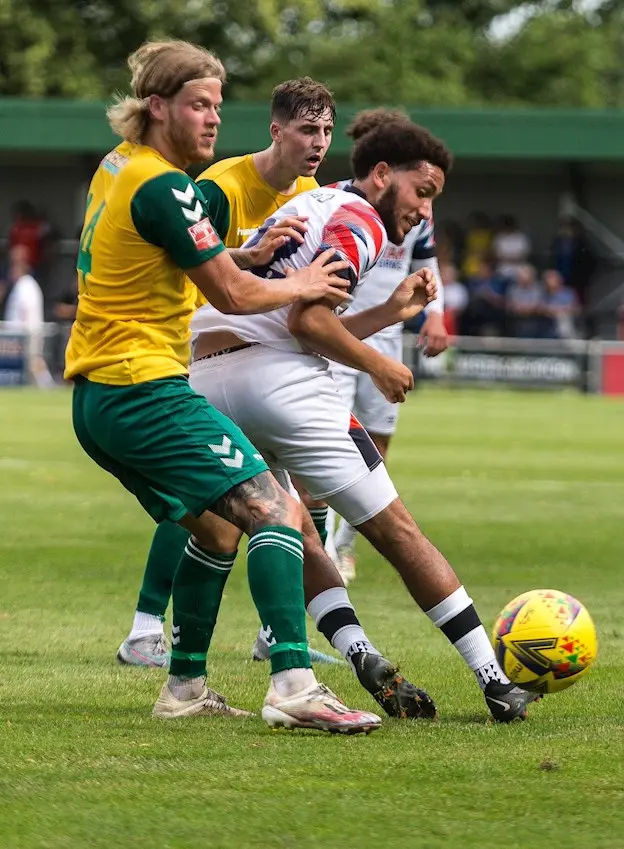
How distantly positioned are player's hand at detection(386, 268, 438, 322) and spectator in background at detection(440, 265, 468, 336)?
24875 mm

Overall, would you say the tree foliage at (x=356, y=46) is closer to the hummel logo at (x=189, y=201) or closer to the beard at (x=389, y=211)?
the beard at (x=389, y=211)

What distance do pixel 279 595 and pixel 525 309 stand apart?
2643cm

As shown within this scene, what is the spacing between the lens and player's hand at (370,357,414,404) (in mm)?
6199

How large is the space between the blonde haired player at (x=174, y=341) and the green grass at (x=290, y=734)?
50 cm

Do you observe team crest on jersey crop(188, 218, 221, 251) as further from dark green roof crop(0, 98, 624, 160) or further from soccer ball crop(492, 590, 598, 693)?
dark green roof crop(0, 98, 624, 160)

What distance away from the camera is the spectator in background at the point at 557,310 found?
104 ft

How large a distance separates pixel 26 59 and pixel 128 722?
4053cm

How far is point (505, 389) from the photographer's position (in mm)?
30453

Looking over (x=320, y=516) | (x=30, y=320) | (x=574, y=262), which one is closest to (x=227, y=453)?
(x=320, y=516)

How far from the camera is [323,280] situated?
5.95 m

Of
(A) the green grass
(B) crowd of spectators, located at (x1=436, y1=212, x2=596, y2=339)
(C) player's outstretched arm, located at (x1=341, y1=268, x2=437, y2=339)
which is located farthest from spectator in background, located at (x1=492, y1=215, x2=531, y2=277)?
(C) player's outstretched arm, located at (x1=341, y1=268, x2=437, y2=339)

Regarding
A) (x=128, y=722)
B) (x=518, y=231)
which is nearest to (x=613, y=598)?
(x=128, y=722)

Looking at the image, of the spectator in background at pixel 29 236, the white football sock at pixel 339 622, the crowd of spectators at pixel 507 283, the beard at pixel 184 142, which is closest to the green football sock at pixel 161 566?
the white football sock at pixel 339 622

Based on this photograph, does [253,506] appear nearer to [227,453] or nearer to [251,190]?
[227,453]
